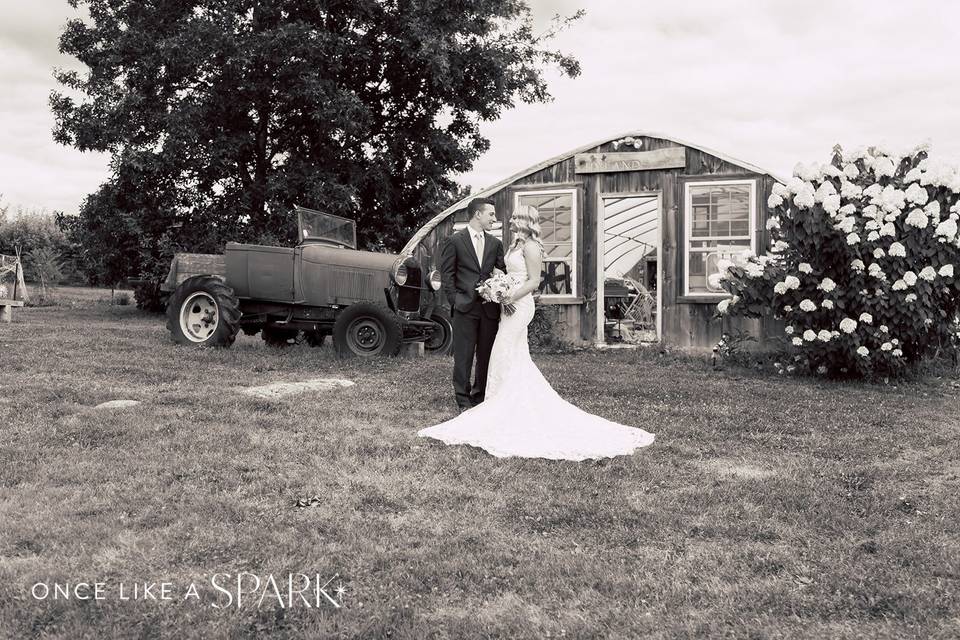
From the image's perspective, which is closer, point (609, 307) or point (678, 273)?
point (678, 273)

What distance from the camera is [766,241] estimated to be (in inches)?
473

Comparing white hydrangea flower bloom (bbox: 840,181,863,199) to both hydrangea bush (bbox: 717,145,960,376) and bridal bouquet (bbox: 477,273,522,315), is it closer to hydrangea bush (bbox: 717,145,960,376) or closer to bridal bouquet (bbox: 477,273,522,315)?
A: hydrangea bush (bbox: 717,145,960,376)

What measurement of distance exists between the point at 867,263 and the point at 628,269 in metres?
10.5

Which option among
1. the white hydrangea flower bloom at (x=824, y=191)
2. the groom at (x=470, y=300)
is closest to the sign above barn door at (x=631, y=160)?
the white hydrangea flower bloom at (x=824, y=191)

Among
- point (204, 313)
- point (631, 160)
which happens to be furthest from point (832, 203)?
point (204, 313)

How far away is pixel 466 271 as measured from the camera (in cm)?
683

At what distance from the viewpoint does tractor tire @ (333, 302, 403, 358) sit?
413 inches

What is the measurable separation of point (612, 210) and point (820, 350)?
6809 millimetres

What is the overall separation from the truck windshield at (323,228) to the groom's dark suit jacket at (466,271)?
16.0 ft

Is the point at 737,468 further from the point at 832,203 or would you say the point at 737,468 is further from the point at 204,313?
the point at 204,313

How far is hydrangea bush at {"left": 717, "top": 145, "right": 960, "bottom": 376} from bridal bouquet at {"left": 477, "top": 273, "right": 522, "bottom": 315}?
4364 mm

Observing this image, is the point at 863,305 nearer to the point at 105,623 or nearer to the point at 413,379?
the point at 413,379

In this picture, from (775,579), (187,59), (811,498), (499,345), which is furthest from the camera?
(187,59)

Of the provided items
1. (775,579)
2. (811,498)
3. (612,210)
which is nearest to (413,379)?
(811,498)
